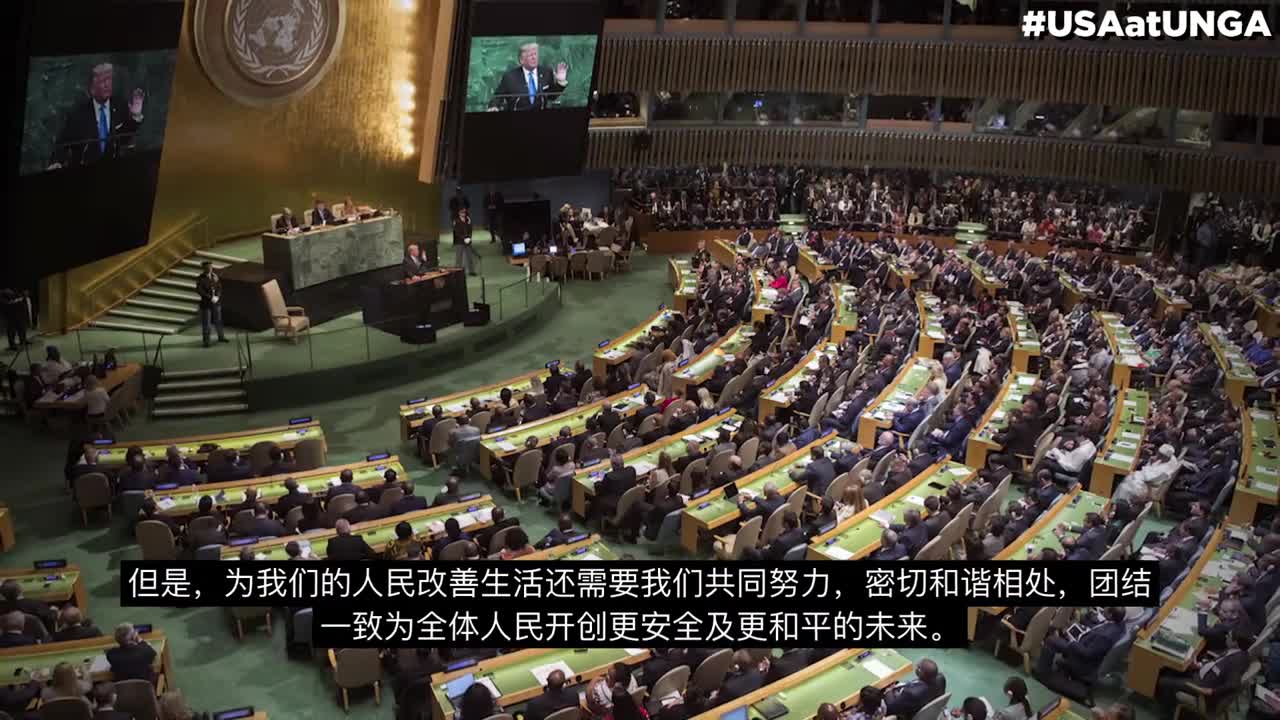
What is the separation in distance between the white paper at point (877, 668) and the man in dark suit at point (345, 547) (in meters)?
5.23

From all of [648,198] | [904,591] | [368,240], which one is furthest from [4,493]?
[648,198]

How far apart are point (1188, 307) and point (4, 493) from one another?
21.2 meters

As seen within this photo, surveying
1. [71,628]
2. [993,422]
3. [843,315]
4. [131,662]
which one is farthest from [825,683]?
[843,315]

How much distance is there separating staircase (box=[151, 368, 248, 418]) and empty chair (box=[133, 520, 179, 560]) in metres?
6.17

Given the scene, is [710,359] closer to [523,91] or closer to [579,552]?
[523,91]

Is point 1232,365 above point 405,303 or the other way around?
above

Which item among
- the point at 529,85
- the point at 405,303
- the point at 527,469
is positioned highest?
the point at 529,85

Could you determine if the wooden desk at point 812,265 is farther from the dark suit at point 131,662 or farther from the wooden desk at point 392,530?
the dark suit at point 131,662

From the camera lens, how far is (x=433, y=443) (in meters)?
16.3

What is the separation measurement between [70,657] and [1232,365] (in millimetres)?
17199

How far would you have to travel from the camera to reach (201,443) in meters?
15.5

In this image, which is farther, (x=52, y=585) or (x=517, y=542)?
→ (x=517, y=542)

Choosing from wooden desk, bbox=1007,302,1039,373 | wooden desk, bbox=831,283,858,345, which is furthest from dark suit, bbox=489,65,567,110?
wooden desk, bbox=1007,302,1039,373

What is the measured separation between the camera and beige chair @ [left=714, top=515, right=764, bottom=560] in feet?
41.7
